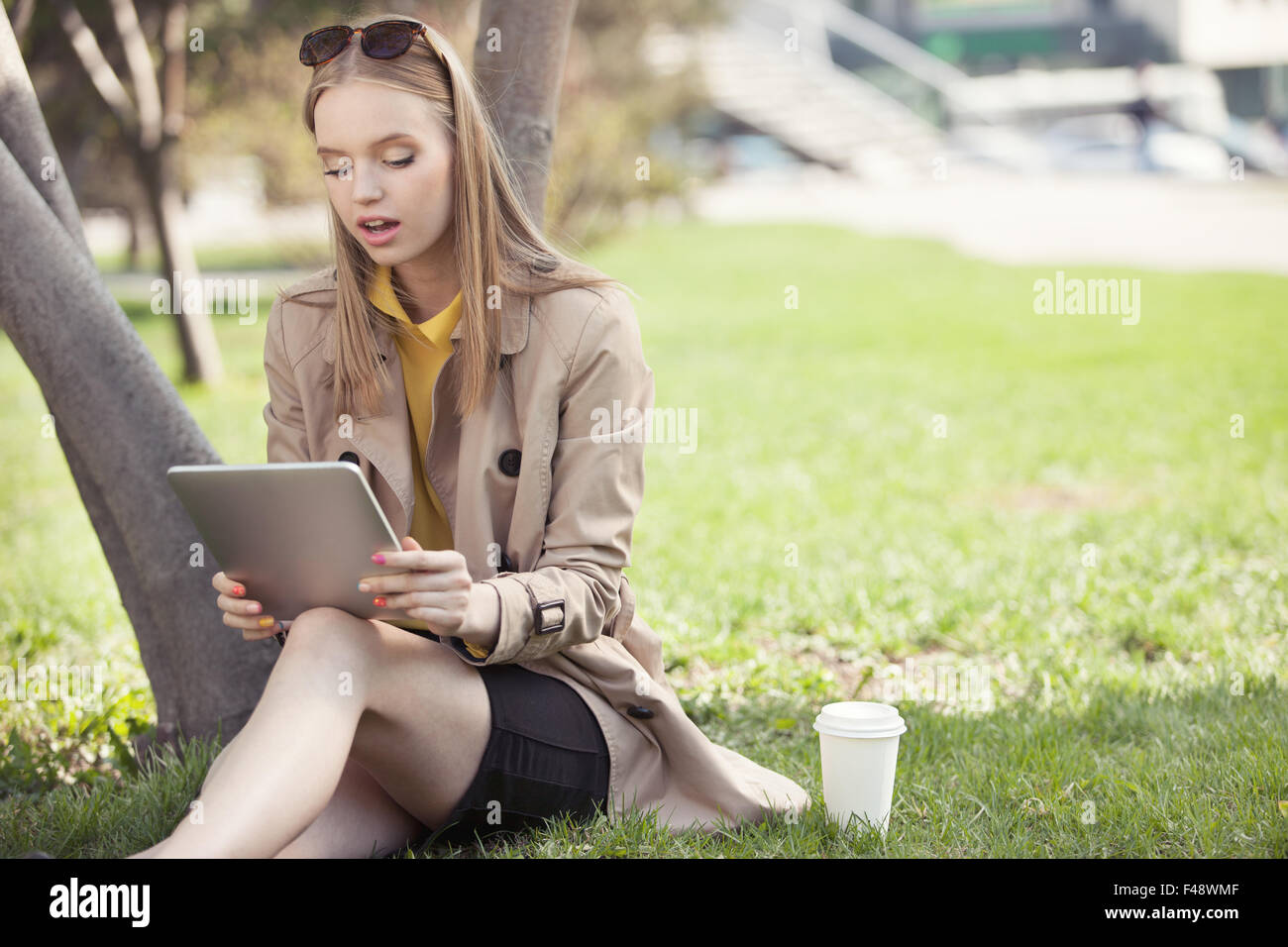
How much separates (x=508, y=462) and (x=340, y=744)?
69 centimetres

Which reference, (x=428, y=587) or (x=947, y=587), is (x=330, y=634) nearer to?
(x=428, y=587)

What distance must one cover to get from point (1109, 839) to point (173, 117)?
957 centimetres

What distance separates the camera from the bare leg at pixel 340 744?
2.09 m

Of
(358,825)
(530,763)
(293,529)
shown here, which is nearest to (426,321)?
(293,529)

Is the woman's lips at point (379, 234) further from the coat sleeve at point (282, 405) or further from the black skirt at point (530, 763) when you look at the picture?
the black skirt at point (530, 763)

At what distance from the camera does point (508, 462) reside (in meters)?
2.66

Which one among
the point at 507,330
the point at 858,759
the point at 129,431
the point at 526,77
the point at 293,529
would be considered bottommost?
the point at 858,759

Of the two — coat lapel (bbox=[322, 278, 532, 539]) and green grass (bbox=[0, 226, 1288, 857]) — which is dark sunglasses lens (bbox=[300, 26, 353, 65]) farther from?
green grass (bbox=[0, 226, 1288, 857])

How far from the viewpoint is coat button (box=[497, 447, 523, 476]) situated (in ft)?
8.72

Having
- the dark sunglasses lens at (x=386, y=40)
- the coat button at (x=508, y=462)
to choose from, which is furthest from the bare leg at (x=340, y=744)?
the dark sunglasses lens at (x=386, y=40)

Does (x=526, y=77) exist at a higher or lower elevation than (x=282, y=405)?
higher

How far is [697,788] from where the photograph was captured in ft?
9.04

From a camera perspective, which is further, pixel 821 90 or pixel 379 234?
pixel 821 90

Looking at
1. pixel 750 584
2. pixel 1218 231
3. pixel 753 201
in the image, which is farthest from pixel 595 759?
pixel 753 201
